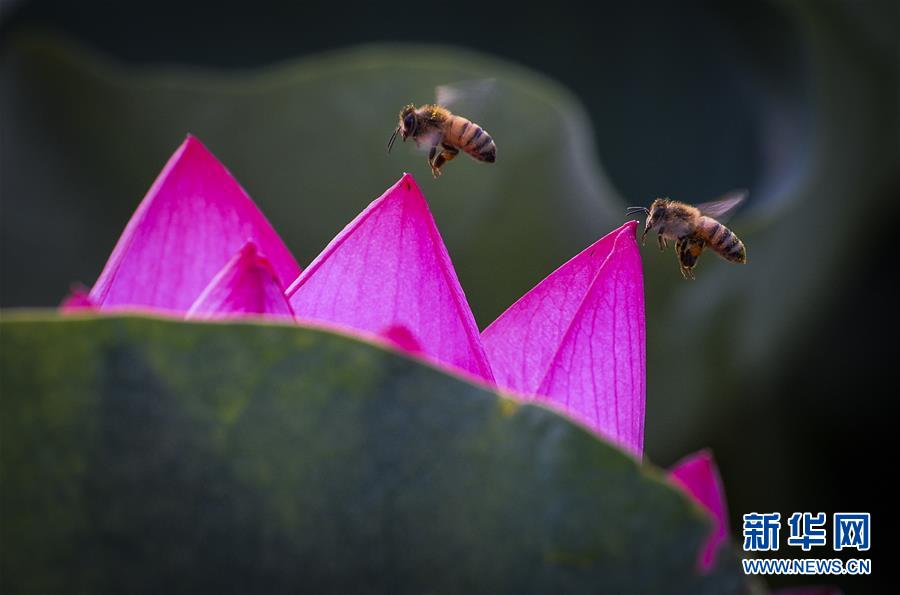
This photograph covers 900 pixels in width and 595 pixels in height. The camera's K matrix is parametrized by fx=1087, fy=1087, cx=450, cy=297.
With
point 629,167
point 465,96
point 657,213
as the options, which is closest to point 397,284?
point 657,213

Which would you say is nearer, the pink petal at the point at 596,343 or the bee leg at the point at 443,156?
the pink petal at the point at 596,343

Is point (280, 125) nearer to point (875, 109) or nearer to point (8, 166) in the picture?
point (8, 166)

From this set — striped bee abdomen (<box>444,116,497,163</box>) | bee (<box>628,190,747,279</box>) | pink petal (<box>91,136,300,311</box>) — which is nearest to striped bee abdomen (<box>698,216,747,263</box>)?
bee (<box>628,190,747,279</box>)

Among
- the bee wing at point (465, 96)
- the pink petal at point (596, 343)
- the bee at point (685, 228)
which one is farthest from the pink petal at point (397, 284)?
the bee wing at point (465, 96)

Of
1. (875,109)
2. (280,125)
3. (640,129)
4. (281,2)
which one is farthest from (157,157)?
(875,109)

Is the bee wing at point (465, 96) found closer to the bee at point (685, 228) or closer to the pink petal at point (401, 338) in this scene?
the bee at point (685, 228)

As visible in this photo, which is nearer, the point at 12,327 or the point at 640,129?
the point at 12,327

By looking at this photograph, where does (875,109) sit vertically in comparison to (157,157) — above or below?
above
